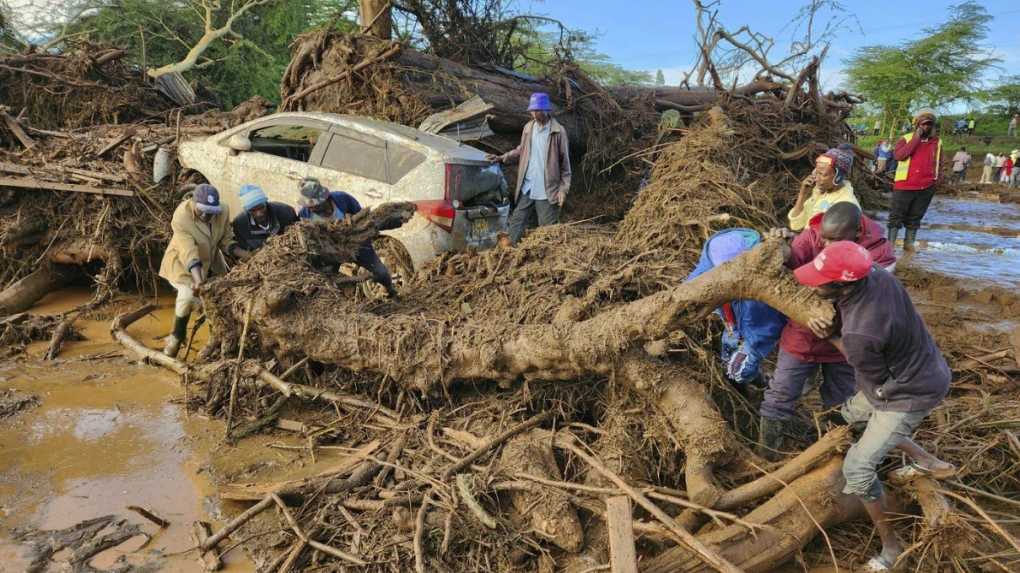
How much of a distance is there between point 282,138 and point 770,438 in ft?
22.3

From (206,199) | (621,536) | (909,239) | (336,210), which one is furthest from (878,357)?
(909,239)

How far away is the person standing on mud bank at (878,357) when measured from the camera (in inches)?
101

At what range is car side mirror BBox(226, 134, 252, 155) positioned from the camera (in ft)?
21.6

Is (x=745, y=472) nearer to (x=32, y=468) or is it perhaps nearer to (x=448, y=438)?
(x=448, y=438)

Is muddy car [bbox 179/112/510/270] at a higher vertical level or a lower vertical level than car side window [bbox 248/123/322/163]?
lower

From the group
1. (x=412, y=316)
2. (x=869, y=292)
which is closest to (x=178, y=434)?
(x=412, y=316)

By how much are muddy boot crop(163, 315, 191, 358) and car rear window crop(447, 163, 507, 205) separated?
2706 mm

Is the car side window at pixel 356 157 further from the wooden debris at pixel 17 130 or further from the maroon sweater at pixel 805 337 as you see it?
the wooden debris at pixel 17 130

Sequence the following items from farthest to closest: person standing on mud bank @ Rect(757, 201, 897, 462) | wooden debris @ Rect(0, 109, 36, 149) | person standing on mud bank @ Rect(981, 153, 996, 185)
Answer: person standing on mud bank @ Rect(981, 153, 996, 185)
wooden debris @ Rect(0, 109, 36, 149)
person standing on mud bank @ Rect(757, 201, 897, 462)

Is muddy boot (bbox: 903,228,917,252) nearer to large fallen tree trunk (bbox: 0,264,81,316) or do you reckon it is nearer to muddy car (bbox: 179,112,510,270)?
muddy car (bbox: 179,112,510,270)

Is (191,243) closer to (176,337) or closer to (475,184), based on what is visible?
(176,337)

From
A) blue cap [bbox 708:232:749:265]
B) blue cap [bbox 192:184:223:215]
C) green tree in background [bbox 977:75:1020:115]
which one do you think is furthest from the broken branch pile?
green tree in background [bbox 977:75:1020:115]

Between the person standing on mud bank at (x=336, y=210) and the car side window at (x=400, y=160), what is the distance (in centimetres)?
51

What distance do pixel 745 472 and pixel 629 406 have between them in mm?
726
